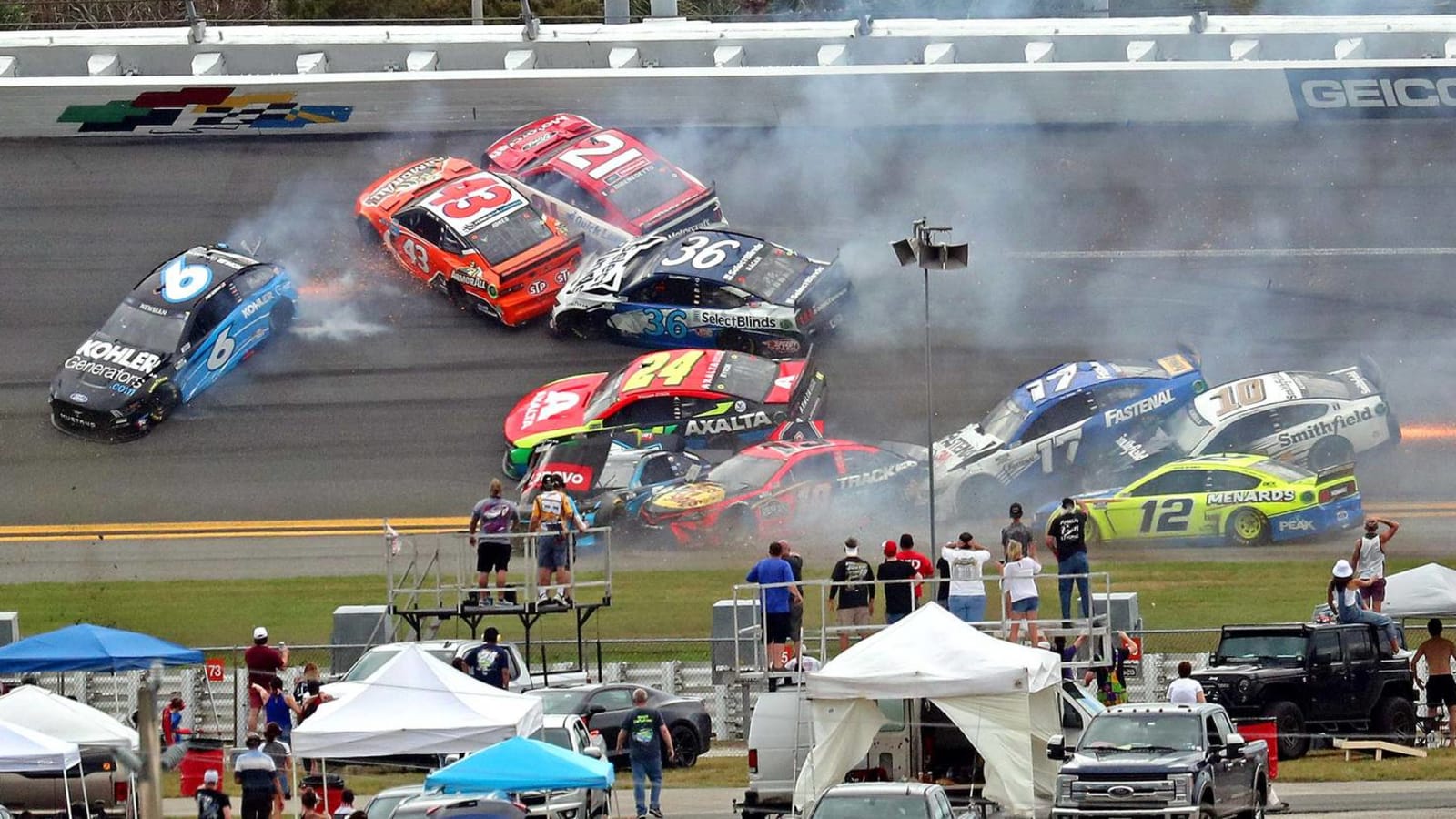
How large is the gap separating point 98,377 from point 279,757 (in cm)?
1756

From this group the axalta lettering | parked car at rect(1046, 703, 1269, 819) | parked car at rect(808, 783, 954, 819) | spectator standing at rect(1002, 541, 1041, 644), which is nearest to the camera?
parked car at rect(808, 783, 954, 819)

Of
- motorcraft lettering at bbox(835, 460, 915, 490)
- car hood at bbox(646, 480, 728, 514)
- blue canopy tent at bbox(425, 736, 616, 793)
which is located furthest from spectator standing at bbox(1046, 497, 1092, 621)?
car hood at bbox(646, 480, 728, 514)

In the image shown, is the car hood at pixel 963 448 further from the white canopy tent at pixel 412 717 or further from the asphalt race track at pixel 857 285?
the white canopy tent at pixel 412 717

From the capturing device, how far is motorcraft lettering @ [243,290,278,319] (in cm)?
3594

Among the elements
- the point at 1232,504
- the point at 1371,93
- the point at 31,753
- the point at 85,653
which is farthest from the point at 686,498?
the point at 1371,93

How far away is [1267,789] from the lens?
701 inches

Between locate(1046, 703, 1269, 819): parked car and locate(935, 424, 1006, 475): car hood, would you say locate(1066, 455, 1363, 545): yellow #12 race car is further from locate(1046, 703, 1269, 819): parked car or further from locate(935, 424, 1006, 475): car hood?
locate(1046, 703, 1269, 819): parked car

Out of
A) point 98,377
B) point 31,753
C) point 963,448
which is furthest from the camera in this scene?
point 98,377

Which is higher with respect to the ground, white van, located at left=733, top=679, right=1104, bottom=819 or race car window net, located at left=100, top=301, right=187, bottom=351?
race car window net, located at left=100, top=301, right=187, bottom=351

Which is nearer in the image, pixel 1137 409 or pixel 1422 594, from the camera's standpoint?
pixel 1422 594

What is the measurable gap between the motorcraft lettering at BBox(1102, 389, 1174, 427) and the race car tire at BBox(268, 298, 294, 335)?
14.2 metres

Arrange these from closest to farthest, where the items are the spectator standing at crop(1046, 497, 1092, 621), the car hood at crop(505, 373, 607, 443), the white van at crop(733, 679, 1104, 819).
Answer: the white van at crop(733, 679, 1104, 819)
the spectator standing at crop(1046, 497, 1092, 621)
the car hood at crop(505, 373, 607, 443)

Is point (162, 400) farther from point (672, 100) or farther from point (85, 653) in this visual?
point (85, 653)

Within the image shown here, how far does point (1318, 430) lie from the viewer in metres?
32.4
